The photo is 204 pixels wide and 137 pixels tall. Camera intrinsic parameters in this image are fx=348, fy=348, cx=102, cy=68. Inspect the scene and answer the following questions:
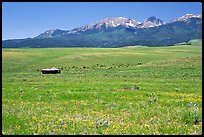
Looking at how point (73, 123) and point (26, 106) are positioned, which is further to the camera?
point (26, 106)

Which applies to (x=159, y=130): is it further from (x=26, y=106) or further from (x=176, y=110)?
(x=26, y=106)

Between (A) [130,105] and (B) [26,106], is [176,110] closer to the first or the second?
(A) [130,105]

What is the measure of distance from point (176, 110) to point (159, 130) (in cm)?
510

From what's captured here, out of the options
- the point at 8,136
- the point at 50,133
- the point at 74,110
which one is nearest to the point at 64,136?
the point at 50,133

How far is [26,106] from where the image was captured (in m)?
19.2

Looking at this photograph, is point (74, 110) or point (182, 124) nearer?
point (182, 124)

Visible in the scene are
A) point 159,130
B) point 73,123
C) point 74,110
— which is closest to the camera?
point 159,130

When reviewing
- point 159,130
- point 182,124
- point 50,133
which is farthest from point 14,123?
point 182,124

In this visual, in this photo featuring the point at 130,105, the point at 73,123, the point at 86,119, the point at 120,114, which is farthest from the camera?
the point at 130,105

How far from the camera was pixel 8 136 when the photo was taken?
1110cm

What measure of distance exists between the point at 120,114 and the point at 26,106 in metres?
5.58

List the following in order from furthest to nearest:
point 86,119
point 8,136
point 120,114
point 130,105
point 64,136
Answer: point 130,105, point 120,114, point 86,119, point 64,136, point 8,136

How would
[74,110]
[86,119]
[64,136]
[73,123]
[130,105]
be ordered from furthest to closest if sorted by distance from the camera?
1. [130,105]
2. [74,110]
3. [86,119]
4. [73,123]
5. [64,136]

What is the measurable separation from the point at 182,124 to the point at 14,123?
674cm
